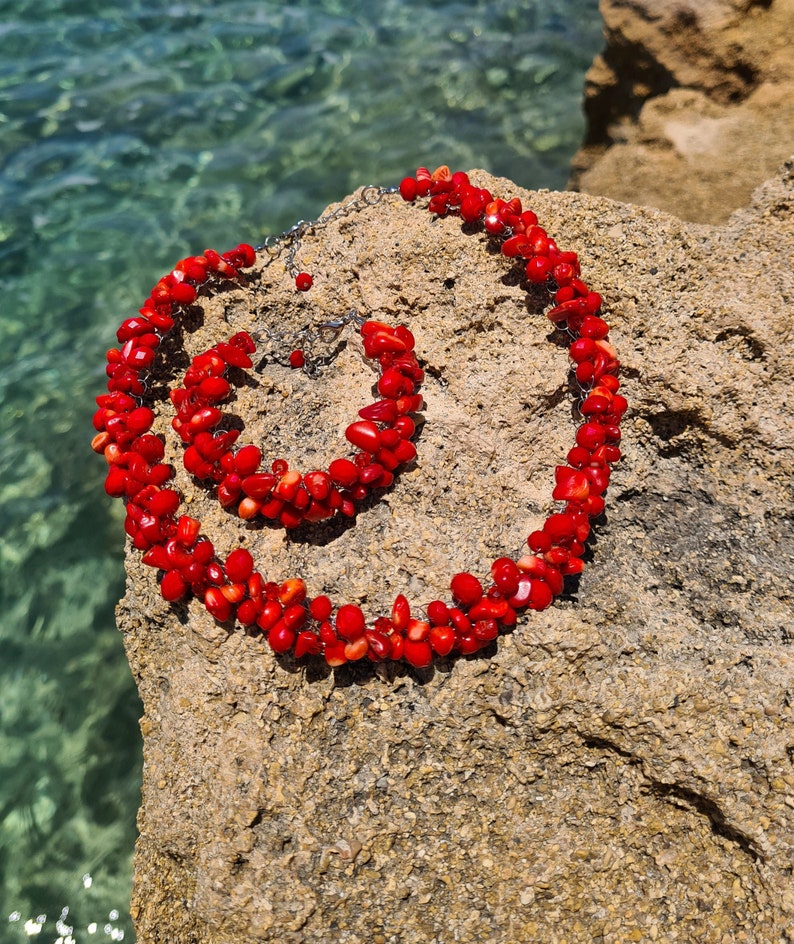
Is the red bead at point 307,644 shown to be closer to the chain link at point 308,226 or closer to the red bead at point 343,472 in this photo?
the red bead at point 343,472

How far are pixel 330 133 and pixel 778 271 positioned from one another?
12.9 ft

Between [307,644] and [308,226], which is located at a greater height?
[308,226]

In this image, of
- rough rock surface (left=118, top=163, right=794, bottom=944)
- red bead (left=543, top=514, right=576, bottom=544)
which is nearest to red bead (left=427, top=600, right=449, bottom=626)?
rough rock surface (left=118, top=163, right=794, bottom=944)

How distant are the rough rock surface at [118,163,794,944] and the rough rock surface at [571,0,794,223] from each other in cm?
98

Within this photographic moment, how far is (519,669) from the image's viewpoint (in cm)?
246

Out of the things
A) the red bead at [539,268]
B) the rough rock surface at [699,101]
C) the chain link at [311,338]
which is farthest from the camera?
the rough rock surface at [699,101]

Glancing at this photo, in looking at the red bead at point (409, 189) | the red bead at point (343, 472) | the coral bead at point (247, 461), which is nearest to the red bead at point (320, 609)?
the red bead at point (343, 472)

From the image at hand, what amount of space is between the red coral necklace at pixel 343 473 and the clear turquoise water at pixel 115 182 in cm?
128

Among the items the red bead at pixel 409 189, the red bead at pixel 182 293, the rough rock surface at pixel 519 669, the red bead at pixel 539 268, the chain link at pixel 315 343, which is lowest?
the rough rock surface at pixel 519 669

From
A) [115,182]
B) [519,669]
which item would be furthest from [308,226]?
[115,182]

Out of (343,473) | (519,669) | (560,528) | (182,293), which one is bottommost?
(519,669)

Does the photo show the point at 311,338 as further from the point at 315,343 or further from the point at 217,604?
the point at 217,604

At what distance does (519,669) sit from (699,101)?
3.36m

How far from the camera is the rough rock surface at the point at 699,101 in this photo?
12.8 feet
